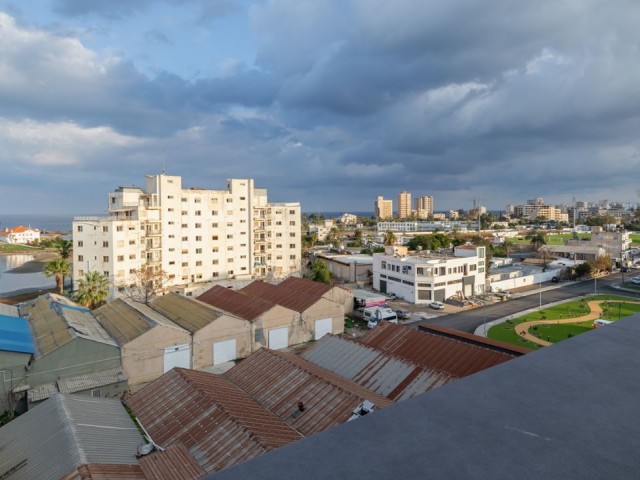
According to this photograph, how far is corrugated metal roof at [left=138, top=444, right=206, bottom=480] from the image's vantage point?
10.1 metres

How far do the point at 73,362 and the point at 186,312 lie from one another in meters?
7.33

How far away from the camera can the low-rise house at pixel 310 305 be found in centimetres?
2673

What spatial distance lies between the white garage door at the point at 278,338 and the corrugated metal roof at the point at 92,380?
8.43m

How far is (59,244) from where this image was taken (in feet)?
142

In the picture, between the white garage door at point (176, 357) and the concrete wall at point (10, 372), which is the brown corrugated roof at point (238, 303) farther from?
the concrete wall at point (10, 372)

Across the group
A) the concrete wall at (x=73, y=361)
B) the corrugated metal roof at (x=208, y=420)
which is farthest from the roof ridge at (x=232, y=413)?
the concrete wall at (x=73, y=361)

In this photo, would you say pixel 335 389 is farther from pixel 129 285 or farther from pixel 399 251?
pixel 399 251

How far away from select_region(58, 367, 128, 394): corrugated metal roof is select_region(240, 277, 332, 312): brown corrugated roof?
11.1 meters

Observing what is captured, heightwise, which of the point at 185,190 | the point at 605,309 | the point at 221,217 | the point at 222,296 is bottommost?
the point at 605,309

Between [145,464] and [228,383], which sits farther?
[228,383]


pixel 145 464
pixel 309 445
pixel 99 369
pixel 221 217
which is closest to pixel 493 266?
pixel 221 217

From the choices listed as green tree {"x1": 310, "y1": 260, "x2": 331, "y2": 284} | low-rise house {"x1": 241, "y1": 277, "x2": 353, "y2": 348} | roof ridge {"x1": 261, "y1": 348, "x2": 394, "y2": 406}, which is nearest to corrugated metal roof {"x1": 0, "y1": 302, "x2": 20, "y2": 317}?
low-rise house {"x1": 241, "y1": 277, "x2": 353, "y2": 348}

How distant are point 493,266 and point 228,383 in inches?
1830

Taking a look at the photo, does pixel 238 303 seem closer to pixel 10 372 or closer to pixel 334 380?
pixel 10 372
